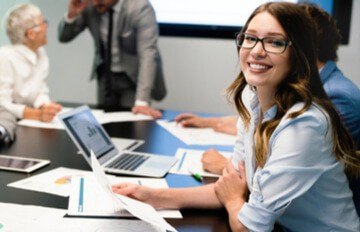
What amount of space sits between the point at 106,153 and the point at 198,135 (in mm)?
506

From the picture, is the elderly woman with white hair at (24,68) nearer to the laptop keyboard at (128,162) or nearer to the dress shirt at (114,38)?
the dress shirt at (114,38)

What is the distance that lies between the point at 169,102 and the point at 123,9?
33.8 inches

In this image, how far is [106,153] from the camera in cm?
140

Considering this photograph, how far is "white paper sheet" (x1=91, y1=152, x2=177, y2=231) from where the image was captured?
0.85 m

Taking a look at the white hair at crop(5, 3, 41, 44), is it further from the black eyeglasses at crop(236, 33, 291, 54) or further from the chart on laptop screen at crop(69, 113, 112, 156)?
the black eyeglasses at crop(236, 33, 291, 54)

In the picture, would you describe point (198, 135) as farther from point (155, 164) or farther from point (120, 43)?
point (120, 43)

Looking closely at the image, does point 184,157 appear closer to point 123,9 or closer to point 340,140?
point 340,140

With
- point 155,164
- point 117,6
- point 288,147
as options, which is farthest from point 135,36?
point 288,147

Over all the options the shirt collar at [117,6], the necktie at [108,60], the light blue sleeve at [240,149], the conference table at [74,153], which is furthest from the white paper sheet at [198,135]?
the shirt collar at [117,6]

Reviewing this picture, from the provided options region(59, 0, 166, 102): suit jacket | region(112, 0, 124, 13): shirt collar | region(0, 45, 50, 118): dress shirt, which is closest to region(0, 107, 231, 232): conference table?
region(0, 45, 50, 118): dress shirt

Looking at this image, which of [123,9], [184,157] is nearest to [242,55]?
[184,157]

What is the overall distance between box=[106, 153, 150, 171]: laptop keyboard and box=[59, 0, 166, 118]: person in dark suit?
984 millimetres

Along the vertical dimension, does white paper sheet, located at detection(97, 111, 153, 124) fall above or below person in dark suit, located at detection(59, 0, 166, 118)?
below

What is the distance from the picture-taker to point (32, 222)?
91cm
